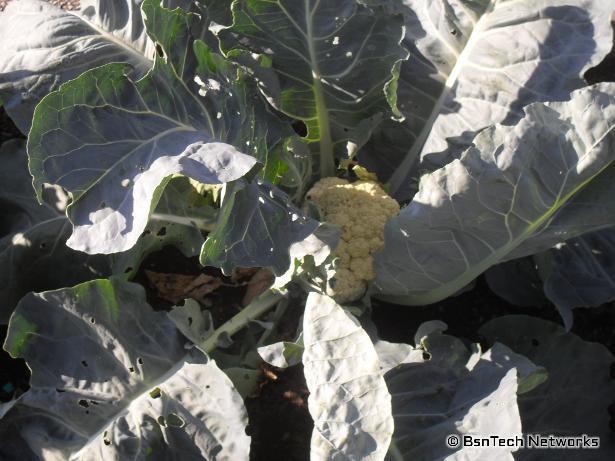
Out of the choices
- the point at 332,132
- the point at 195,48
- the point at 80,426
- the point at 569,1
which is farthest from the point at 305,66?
the point at 80,426

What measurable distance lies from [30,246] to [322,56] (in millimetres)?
1053

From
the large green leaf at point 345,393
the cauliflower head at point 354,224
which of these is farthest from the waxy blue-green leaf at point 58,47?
the large green leaf at point 345,393

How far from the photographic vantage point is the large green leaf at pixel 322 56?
196 cm

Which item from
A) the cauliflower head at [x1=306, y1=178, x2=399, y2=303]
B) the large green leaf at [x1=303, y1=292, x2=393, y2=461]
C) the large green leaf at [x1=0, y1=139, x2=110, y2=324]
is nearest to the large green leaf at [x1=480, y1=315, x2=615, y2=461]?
the cauliflower head at [x1=306, y1=178, x2=399, y2=303]

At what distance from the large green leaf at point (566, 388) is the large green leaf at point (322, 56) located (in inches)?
33.0

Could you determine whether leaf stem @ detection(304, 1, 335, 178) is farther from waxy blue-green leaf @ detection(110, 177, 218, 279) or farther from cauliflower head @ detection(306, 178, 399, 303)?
waxy blue-green leaf @ detection(110, 177, 218, 279)

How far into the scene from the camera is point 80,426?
1813 millimetres

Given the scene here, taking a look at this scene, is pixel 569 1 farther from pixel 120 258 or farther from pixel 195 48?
pixel 120 258

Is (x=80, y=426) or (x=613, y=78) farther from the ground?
(x=613, y=78)

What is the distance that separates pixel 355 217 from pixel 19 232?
40.4 inches

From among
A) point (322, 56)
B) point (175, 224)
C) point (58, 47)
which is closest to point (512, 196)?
point (322, 56)

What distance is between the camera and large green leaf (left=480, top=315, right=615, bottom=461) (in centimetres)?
208

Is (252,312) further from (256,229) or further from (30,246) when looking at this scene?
(30,246)

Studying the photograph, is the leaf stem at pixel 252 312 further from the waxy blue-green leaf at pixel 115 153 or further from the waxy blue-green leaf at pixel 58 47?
the waxy blue-green leaf at pixel 58 47
